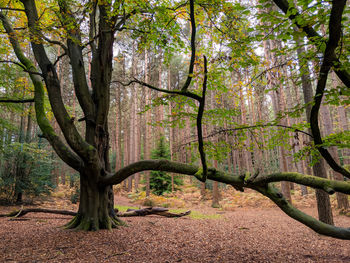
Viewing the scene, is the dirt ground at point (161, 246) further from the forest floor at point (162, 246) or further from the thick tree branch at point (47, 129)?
the thick tree branch at point (47, 129)

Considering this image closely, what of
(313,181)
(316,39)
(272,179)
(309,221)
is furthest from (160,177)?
(316,39)

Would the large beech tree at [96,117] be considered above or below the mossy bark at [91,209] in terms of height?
above

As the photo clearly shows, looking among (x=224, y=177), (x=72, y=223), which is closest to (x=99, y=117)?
(x=72, y=223)

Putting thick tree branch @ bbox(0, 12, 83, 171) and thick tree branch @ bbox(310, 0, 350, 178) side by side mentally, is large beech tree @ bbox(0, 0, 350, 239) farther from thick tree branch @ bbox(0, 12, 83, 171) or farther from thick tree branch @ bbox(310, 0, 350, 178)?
thick tree branch @ bbox(310, 0, 350, 178)

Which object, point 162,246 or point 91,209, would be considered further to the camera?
point 91,209

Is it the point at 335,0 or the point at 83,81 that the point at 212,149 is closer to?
the point at 335,0

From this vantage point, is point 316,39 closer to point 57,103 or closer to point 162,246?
point 162,246

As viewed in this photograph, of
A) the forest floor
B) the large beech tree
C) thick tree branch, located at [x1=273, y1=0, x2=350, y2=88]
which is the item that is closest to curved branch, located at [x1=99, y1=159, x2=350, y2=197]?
the large beech tree

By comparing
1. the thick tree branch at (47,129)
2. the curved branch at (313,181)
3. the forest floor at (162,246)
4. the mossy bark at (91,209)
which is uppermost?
the thick tree branch at (47,129)

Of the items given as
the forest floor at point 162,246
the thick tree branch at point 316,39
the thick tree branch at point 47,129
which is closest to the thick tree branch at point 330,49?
the thick tree branch at point 316,39

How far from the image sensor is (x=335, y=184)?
10.4ft

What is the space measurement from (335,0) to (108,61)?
5.57 m

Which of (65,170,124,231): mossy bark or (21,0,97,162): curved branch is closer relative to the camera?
(21,0,97,162): curved branch

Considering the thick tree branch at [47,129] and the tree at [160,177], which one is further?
the tree at [160,177]
